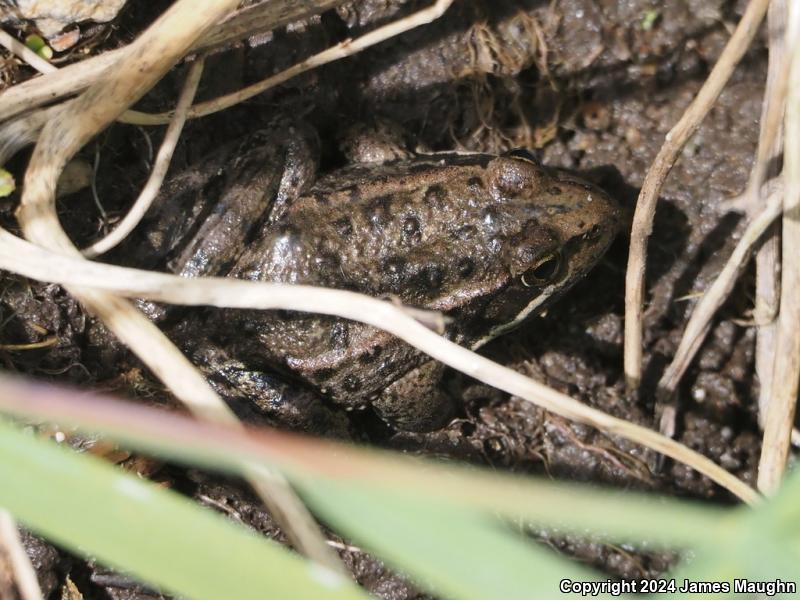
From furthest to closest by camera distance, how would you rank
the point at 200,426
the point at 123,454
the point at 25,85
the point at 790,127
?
the point at 123,454 → the point at 25,85 → the point at 790,127 → the point at 200,426

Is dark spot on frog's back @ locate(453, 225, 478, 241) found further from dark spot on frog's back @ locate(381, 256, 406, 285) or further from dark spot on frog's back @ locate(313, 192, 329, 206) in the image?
dark spot on frog's back @ locate(313, 192, 329, 206)

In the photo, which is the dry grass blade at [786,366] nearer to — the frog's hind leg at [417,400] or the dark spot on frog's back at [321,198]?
the frog's hind leg at [417,400]

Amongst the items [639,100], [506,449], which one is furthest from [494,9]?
[506,449]

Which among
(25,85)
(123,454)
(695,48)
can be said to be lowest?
(123,454)

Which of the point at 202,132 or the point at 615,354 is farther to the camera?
the point at 615,354

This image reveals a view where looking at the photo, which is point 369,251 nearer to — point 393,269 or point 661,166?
point 393,269

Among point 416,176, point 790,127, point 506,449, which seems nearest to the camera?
point 790,127

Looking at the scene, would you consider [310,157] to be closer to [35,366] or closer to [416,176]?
[416,176]

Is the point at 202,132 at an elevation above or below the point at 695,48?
above
